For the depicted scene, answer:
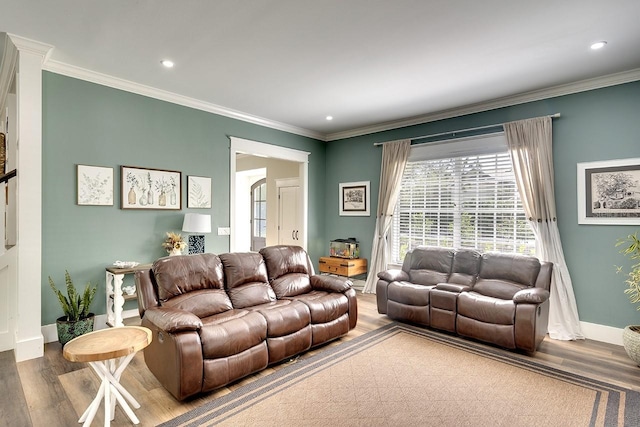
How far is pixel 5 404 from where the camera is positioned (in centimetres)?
237

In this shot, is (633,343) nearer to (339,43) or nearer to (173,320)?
(339,43)

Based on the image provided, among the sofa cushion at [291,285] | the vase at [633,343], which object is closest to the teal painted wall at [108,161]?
the sofa cushion at [291,285]

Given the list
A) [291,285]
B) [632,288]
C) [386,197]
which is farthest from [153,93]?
[632,288]

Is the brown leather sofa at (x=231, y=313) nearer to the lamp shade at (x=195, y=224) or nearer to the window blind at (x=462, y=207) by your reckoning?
the lamp shade at (x=195, y=224)

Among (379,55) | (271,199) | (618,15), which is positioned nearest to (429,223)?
(379,55)

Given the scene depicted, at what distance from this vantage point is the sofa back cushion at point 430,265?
438 centimetres

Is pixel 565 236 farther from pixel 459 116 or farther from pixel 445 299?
pixel 459 116

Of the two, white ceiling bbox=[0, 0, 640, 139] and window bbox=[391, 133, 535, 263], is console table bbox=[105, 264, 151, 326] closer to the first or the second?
white ceiling bbox=[0, 0, 640, 139]

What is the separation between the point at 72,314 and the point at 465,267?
4.52 m

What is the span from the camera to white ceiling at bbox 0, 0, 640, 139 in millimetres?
2498

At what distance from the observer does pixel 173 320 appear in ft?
8.00

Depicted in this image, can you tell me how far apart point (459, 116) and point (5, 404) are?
227 inches

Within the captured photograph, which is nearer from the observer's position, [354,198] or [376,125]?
[376,125]

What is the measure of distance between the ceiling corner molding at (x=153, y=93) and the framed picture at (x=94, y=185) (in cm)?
100
